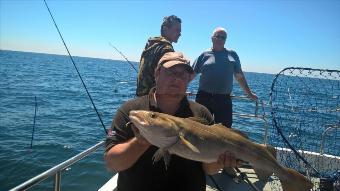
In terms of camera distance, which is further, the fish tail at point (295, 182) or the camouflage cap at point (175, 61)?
the camouflage cap at point (175, 61)

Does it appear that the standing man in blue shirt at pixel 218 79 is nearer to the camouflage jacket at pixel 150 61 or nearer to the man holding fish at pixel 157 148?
the camouflage jacket at pixel 150 61


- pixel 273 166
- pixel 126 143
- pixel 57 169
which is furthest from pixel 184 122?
pixel 57 169

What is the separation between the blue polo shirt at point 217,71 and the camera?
6.27 m

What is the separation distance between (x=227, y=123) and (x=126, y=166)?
3.73 meters

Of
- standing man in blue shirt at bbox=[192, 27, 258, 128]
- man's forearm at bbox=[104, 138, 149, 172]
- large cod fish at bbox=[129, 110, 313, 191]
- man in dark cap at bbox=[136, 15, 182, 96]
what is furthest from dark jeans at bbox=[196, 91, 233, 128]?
man's forearm at bbox=[104, 138, 149, 172]

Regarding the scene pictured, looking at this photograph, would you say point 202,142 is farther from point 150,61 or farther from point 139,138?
point 150,61

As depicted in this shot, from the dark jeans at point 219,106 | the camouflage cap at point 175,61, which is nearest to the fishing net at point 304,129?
the dark jeans at point 219,106

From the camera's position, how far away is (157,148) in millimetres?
3020

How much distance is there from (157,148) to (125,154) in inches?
12.0

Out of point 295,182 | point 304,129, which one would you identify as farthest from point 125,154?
point 304,129

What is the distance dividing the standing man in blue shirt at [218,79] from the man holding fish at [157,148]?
9.76ft

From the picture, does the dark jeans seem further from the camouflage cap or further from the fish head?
the fish head

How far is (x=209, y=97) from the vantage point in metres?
6.34

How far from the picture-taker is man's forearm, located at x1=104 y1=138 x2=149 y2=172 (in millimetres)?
2791
